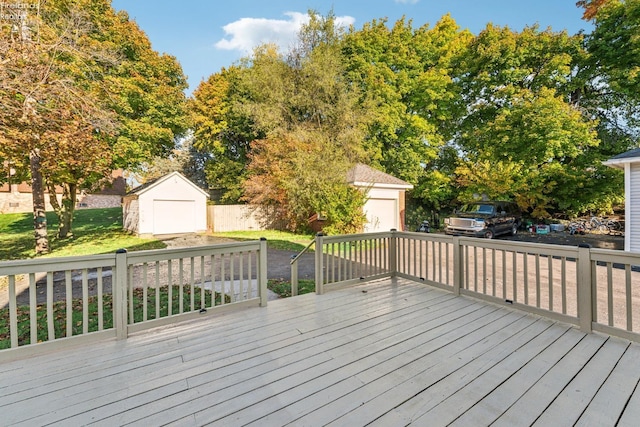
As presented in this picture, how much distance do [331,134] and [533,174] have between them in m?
9.21

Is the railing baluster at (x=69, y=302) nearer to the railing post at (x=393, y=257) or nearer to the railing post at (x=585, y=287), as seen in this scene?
the railing post at (x=393, y=257)

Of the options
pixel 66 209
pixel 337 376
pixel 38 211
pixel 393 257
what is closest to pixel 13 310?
pixel 337 376

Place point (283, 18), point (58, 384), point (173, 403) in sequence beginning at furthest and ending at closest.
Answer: point (283, 18)
point (58, 384)
point (173, 403)

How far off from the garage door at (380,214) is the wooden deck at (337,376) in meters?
8.71

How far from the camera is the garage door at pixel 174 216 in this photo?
43.1 feet

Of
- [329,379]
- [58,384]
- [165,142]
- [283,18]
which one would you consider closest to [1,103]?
[58,384]

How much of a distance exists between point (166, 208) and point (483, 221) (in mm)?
13555

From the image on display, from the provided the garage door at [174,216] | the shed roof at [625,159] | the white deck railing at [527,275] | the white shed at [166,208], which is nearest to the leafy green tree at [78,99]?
the white shed at [166,208]

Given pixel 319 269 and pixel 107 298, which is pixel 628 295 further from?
pixel 107 298

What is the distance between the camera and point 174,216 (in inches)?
538

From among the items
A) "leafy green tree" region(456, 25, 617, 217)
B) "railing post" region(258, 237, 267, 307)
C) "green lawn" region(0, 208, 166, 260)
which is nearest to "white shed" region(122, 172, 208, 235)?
"green lawn" region(0, 208, 166, 260)

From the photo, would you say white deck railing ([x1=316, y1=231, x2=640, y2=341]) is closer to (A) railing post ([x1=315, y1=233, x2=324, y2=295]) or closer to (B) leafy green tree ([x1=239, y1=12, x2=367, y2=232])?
(A) railing post ([x1=315, y1=233, x2=324, y2=295])

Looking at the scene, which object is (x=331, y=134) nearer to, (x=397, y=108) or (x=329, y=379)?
(x=397, y=108)

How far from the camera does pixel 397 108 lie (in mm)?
15961
